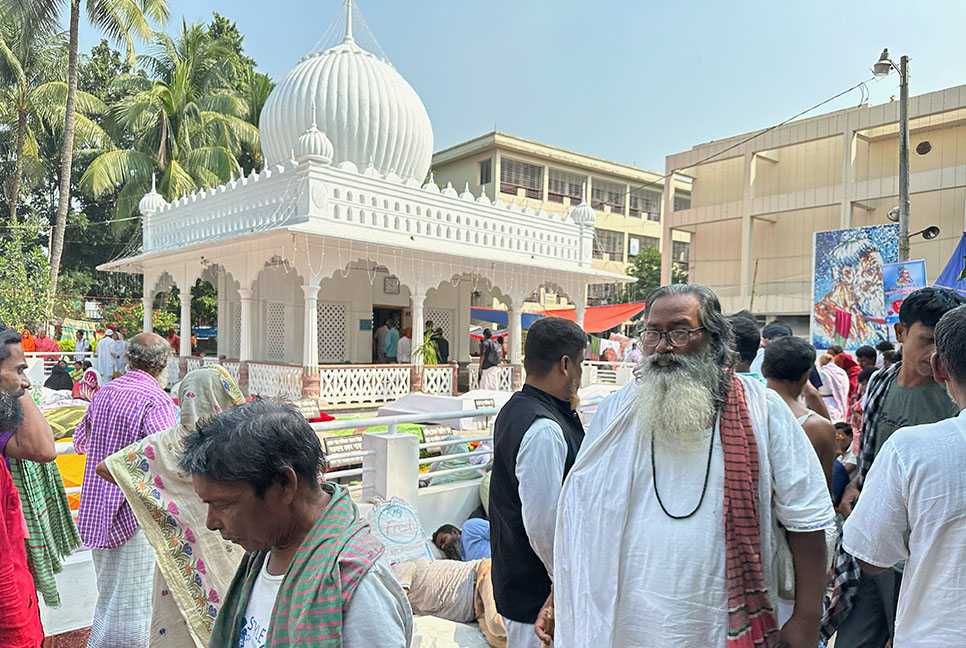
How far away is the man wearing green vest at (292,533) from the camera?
1.31m

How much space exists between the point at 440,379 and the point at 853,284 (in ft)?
25.1

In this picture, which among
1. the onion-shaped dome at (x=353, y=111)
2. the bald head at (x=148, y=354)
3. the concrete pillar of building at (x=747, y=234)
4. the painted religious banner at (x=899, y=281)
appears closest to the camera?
the bald head at (x=148, y=354)

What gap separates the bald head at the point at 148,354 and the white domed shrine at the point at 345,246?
23.6 ft

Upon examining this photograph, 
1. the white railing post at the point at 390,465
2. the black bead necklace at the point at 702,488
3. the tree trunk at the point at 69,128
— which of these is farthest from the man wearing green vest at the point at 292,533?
the tree trunk at the point at 69,128

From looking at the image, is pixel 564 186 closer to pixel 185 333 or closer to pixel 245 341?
pixel 185 333

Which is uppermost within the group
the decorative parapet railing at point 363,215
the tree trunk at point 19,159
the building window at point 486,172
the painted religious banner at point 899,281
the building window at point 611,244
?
the building window at point 486,172

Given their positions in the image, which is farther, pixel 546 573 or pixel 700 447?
pixel 546 573

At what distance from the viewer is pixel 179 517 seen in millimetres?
2711

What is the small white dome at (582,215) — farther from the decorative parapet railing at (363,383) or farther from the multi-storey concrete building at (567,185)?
the multi-storey concrete building at (567,185)

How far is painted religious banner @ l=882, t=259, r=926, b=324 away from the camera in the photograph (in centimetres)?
850

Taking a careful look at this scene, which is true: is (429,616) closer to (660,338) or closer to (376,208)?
(660,338)

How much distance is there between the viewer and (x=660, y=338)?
81.7 inches

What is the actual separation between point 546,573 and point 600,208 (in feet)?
107

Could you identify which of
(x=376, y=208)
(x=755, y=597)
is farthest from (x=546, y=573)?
(x=376, y=208)
